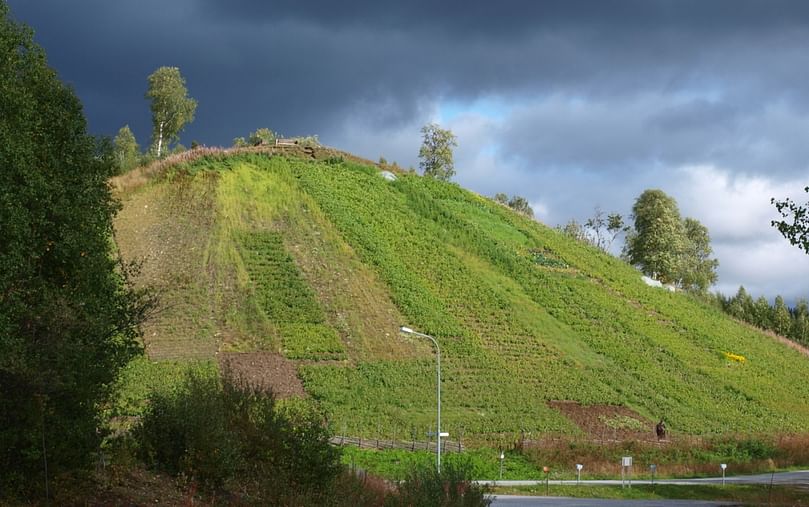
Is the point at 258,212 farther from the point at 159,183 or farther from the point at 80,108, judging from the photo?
the point at 80,108

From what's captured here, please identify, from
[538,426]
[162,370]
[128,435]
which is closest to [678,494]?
[538,426]

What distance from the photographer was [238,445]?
750 inches

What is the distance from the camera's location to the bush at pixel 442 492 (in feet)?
50.9

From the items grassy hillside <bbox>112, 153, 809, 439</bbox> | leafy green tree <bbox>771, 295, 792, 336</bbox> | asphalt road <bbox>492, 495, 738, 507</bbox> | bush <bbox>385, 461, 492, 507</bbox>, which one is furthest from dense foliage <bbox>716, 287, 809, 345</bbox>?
bush <bbox>385, 461, 492, 507</bbox>

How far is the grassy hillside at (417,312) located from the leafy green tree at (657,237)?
1238 inches

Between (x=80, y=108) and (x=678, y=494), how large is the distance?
84.7 feet

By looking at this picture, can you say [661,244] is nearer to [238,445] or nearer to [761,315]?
[761,315]

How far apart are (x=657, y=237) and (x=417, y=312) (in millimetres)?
62429

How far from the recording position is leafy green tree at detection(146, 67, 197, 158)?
100438 millimetres

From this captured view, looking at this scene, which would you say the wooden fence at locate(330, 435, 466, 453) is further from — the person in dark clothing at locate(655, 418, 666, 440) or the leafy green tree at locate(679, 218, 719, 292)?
the leafy green tree at locate(679, 218, 719, 292)

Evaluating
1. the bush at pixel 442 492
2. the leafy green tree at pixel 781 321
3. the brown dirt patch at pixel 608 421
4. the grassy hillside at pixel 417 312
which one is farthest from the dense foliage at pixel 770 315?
the bush at pixel 442 492

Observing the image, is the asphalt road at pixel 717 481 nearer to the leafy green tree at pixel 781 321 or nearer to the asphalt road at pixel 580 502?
the asphalt road at pixel 580 502

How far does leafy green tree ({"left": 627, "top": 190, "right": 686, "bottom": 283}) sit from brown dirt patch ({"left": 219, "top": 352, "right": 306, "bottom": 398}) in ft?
230

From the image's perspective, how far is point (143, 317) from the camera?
19.0m
